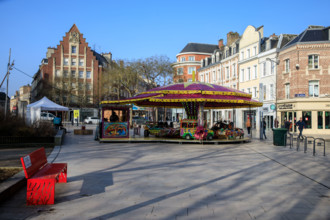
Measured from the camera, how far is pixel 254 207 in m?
5.55

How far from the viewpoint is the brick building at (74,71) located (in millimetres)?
57375

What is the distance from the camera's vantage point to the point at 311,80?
1293 inches

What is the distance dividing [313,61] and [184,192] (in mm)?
31787

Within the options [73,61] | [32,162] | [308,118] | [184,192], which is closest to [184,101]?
[184,192]

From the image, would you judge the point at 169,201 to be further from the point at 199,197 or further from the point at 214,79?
the point at 214,79

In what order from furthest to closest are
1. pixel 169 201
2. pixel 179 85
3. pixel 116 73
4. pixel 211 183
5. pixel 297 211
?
pixel 116 73 < pixel 179 85 < pixel 211 183 < pixel 169 201 < pixel 297 211

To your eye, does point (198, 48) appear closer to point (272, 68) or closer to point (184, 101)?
point (272, 68)

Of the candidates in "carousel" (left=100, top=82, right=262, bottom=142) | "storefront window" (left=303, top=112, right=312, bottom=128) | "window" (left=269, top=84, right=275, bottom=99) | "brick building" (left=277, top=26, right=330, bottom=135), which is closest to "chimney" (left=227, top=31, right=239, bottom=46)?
"window" (left=269, top=84, right=275, bottom=99)

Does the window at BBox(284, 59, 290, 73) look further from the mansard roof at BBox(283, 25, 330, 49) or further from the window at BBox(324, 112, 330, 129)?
the window at BBox(324, 112, 330, 129)

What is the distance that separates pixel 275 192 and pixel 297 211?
1369mm

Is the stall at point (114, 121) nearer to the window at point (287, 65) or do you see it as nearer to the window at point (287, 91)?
the window at point (287, 91)

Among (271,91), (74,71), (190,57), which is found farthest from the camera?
(190,57)

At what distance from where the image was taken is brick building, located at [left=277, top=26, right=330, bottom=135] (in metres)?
32.4

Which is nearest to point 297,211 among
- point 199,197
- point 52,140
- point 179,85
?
point 199,197
